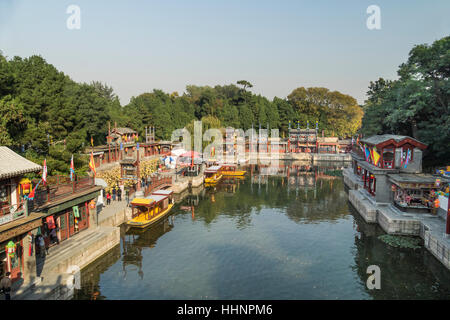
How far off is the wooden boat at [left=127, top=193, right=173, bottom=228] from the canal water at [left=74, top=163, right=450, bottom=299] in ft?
3.22

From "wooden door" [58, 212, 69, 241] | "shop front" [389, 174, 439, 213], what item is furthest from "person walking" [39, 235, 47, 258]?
"shop front" [389, 174, 439, 213]

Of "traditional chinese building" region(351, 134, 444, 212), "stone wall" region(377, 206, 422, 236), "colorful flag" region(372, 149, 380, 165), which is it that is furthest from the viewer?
"colorful flag" region(372, 149, 380, 165)

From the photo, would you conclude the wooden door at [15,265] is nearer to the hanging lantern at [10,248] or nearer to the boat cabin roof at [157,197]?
the hanging lantern at [10,248]

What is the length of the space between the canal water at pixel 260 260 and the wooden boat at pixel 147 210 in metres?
0.98

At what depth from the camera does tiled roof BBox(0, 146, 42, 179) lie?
58.0ft

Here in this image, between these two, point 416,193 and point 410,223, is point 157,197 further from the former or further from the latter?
point 416,193

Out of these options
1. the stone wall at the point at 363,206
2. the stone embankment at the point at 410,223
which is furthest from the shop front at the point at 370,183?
the stone wall at the point at 363,206

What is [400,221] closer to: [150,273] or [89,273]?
[150,273]

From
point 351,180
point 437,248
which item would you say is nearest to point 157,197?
point 437,248

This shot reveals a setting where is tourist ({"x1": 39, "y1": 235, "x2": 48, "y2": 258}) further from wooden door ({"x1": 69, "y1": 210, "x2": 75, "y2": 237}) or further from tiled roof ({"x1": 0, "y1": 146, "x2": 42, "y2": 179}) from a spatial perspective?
tiled roof ({"x1": 0, "y1": 146, "x2": 42, "y2": 179})

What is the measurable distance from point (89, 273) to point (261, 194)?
32.0 m
